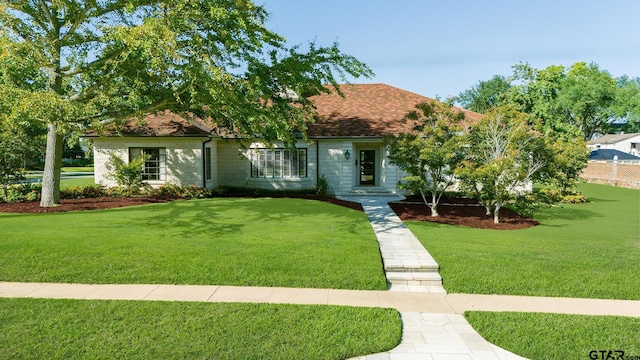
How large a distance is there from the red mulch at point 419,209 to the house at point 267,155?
232 centimetres

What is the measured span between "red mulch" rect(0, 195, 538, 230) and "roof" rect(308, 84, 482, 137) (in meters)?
4.00

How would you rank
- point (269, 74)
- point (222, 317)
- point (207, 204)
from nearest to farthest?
point (222, 317), point (269, 74), point (207, 204)

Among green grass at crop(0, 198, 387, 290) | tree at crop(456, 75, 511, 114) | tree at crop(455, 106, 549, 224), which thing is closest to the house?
tree at crop(455, 106, 549, 224)

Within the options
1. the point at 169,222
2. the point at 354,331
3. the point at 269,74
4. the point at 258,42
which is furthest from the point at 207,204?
the point at 354,331

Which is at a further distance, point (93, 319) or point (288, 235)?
point (288, 235)

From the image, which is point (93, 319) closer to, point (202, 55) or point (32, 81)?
point (202, 55)

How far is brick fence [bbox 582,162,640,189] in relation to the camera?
24344mm

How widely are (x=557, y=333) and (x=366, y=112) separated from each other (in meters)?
16.9

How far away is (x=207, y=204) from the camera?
1427 cm

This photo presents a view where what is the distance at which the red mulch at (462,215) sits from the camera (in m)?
11.6

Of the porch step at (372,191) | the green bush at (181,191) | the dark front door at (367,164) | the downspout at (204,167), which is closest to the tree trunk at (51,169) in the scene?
the green bush at (181,191)

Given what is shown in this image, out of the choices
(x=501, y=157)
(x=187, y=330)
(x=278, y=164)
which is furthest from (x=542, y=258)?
(x=278, y=164)

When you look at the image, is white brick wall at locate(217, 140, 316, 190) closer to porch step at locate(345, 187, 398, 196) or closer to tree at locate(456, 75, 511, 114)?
porch step at locate(345, 187, 398, 196)

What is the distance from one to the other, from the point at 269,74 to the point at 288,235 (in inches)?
197
